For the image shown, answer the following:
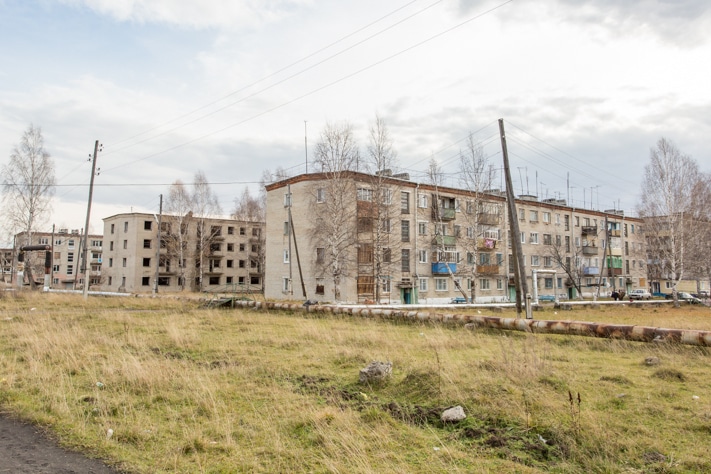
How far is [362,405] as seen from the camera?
21.8ft

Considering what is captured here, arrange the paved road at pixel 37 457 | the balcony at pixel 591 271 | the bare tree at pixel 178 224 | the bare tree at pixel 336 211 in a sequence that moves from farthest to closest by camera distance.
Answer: the balcony at pixel 591 271, the bare tree at pixel 178 224, the bare tree at pixel 336 211, the paved road at pixel 37 457

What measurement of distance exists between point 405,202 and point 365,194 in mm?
6638

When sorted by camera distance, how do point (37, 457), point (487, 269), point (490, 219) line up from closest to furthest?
point (37, 457) < point (490, 219) < point (487, 269)

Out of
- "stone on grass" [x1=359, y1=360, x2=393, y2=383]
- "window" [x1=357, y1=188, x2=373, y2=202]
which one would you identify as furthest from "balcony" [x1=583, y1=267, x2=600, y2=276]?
"stone on grass" [x1=359, y1=360, x2=393, y2=383]

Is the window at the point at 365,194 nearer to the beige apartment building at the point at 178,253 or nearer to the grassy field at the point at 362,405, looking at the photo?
the beige apartment building at the point at 178,253

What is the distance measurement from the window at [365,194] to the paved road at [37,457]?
36302 mm

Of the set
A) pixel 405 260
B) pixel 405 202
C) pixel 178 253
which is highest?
pixel 405 202

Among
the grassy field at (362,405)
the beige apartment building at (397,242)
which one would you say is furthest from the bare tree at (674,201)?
the grassy field at (362,405)

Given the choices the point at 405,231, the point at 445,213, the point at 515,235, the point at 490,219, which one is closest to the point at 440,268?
the point at 405,231

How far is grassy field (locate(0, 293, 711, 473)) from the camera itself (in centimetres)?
476

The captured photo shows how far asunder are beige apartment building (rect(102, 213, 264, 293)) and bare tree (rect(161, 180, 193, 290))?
0.13 meters

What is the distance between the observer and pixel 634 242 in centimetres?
7506

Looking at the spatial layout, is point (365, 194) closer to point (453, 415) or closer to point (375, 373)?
point (375, 373)

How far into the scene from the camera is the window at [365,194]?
136ft
